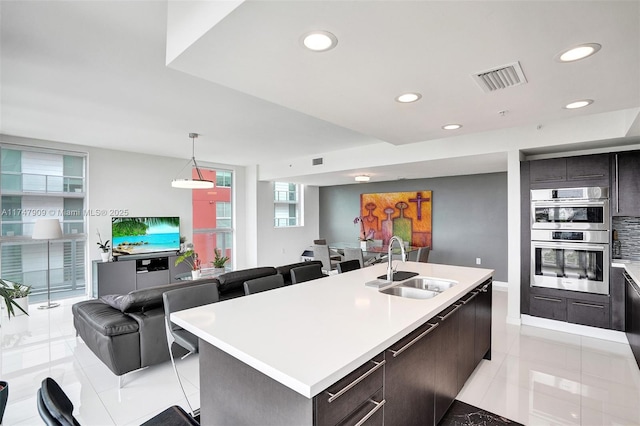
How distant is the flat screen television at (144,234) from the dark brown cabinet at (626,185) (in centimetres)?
726

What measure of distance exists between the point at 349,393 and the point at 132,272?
19.1ft

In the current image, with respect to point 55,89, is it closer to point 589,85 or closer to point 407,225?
point 589,85

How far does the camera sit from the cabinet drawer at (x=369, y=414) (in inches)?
48.6

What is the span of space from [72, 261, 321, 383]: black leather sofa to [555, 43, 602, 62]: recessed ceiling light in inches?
127

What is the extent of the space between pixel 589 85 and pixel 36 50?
4285mm

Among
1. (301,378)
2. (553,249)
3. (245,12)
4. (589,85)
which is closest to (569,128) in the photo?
(553,249)

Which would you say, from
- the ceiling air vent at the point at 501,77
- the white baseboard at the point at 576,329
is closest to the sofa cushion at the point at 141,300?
the ceiling air vent at the point at 501,77

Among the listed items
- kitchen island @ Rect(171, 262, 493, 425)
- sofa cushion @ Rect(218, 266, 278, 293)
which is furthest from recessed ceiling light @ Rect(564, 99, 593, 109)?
sofa cushion @ Rect(218, 266, 278, 293)

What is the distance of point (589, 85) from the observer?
2211 millimetres

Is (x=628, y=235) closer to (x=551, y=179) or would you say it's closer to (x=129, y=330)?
(x=551, y=179)

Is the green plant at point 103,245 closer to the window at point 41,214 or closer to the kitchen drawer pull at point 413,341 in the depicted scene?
the window at point 41,214

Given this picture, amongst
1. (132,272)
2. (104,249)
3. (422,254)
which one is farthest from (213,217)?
(422,254)

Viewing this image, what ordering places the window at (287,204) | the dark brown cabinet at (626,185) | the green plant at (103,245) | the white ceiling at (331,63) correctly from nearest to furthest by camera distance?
the white ceiling at (331,63)
the dark brown cabinet at (626,185)
the green plant at (103,245)
the window at (287,204)

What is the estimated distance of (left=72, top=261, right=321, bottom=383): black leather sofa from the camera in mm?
2566
